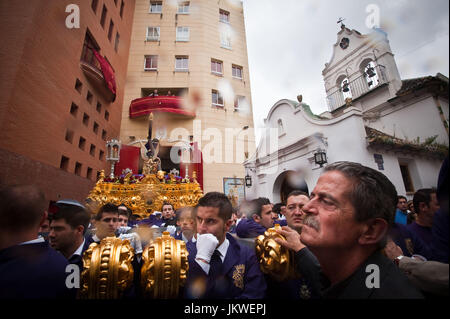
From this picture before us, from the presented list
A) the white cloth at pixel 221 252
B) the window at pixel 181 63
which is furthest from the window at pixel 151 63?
the white cloth at pixel 221 252

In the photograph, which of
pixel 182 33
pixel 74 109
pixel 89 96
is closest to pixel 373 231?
pixel 74 109

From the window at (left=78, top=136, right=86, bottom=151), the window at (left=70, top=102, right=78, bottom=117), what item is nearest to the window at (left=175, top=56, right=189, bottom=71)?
the window at (left=70, top=102, right=78, bottom=117)

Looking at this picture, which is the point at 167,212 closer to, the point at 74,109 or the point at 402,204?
the point at 402,204

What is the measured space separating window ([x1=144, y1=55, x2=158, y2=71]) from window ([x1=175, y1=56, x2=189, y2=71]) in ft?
3.96

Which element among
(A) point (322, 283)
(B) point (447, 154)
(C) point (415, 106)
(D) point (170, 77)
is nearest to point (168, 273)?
(A) point (322, 283)

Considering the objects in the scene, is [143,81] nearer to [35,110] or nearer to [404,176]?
[35,110]

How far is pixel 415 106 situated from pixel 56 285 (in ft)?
5.96

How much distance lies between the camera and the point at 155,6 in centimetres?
1113

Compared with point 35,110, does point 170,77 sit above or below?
above

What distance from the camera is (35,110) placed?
12.3ft

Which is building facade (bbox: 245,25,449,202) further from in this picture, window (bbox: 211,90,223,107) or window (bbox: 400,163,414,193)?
window (bbox: 211,90,223,107)

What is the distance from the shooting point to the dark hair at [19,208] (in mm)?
895

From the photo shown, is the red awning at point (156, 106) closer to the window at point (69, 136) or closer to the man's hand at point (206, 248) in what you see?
A: the window at point (69, 136)

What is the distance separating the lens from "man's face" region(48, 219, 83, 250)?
131 cm
